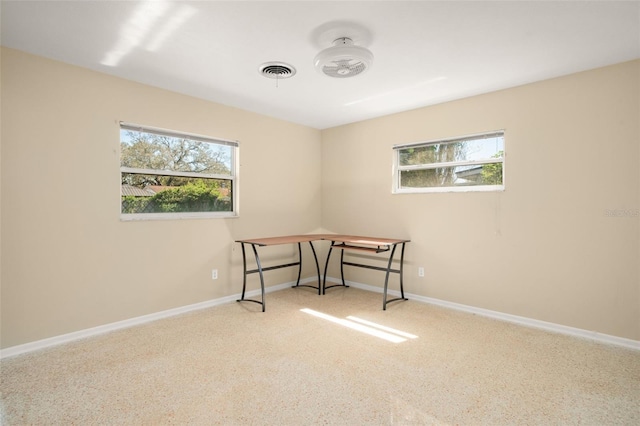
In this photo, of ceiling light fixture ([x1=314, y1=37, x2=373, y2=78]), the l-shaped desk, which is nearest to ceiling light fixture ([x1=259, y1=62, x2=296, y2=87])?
ceiling light fixture ([x1=314, y1=37, x2=373, y2=78])

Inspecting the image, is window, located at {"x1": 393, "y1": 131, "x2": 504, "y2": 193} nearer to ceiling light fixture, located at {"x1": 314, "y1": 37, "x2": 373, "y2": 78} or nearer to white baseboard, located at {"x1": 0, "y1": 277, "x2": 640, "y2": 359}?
white baseboard, located at {"x1": 0, "y1": 277, "x2": 640, "y2": 359}

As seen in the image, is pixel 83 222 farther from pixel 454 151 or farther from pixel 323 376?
pixel 454 151

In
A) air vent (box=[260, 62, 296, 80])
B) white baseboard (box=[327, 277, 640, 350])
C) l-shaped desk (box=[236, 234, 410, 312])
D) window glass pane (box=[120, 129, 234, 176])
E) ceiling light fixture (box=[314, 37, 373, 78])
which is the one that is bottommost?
white baseboard (box=[327, 277, 640, 350])

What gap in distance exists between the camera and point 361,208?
181 inches

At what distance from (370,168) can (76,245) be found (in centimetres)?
334

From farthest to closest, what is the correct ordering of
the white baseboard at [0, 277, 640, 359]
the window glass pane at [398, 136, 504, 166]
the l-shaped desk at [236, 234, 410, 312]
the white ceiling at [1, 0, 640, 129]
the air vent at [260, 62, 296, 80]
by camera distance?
the l-shaped desk at [236, 234, 410, 312]
the window glass pane at [398, 136, 504, 166]
the air vent at [260, 62, 296, 80]
the white baseboard at [0, 277, 640, 359]
the white ceiling at [1, 0, 640, 129]

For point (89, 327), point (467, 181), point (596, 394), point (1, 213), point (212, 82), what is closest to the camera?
point (596, 394)

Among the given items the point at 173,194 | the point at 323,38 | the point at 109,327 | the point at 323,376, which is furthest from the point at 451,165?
the point at 109,327

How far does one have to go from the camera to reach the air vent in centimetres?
277

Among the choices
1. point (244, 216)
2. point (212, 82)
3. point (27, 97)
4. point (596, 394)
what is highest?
point (212, 82)

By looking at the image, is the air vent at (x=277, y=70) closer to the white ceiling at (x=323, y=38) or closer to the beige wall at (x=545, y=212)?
the white ceiling at (x=323, y=38)

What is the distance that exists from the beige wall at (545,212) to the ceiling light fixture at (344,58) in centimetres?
175

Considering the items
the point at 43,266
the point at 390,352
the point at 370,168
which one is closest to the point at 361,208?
A: the point at 370,168

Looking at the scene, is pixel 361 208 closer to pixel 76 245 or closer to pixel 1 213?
pixel 76 245
